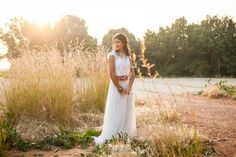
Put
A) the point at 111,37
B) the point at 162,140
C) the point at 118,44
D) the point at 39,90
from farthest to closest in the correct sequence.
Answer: the point at 111,37 → the point at 39,90 → the point at 118,44 → the point at 162,140

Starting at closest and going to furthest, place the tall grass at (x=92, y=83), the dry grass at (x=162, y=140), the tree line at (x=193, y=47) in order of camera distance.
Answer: the dry grass at (x=162, y=140)
the tall grass at (x=92, y=83)
the tree line at (x=193, y=47)

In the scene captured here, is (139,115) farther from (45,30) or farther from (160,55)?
(45,30)

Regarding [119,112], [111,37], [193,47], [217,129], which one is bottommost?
[217,129]

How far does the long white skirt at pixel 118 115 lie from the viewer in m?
5.18

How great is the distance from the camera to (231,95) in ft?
34.7

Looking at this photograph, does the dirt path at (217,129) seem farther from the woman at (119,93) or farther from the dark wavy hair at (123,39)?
the dark wavy hair at (123,39)

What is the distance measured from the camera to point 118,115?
Answer: 523cm

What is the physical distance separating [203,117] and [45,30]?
1288 inches

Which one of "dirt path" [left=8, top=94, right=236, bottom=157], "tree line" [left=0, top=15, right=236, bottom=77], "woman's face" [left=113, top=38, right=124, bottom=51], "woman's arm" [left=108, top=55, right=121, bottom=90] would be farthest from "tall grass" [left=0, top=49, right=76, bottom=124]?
"tree line" [left=0, top=15, right=236, bottom=77]

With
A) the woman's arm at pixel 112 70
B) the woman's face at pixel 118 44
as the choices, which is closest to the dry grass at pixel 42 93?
the woman's arm at pixel 112 70

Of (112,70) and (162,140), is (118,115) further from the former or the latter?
(162,140)

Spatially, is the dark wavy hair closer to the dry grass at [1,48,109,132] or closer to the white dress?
the white dress

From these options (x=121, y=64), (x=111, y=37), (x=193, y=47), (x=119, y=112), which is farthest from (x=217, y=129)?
(x=111, y=37)

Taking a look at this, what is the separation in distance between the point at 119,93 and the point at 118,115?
0.34m
